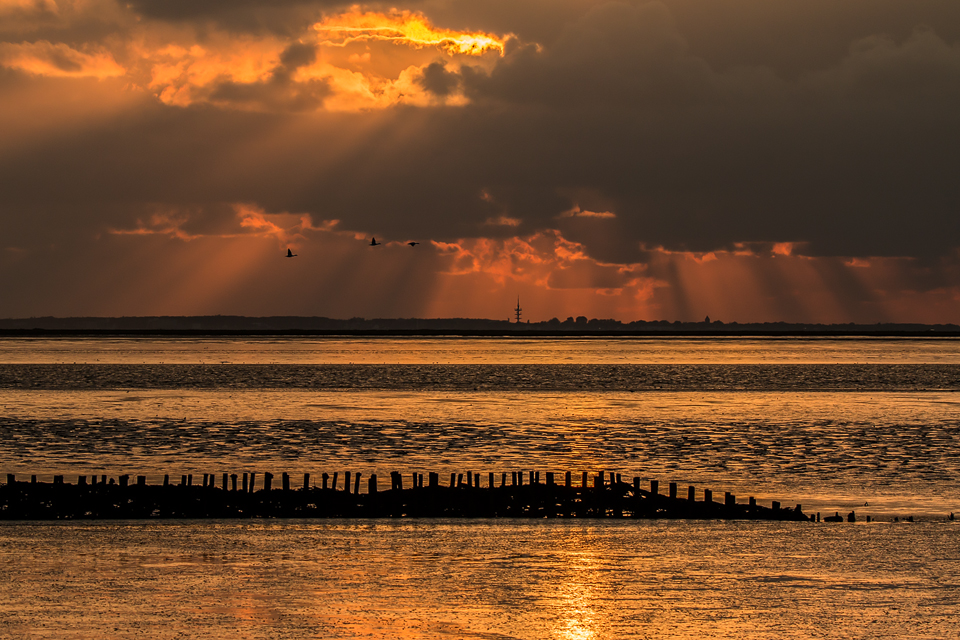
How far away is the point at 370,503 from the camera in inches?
1161

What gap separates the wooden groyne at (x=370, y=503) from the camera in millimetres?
28625

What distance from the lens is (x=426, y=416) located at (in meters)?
68.1

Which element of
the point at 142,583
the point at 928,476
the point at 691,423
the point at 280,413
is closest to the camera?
the point at 142,583

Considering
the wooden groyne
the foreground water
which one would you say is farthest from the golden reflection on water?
the wooden groyne

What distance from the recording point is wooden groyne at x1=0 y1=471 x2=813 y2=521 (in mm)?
28625

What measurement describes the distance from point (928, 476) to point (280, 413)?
144ft

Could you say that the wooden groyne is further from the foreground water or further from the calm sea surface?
the foreground water

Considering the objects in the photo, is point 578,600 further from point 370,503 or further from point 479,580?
point 370,503

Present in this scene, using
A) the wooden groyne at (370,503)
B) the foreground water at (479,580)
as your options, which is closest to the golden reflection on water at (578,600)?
the foreground water at (479,580)

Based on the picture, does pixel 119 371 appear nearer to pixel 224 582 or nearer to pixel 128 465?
pixel 128 465

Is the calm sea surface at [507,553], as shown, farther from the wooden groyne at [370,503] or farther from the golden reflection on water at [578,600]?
the wooden groyne at [370,503]

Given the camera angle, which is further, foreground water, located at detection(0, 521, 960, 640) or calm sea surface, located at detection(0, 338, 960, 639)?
calm sea surface, located at detection(0, 338, 960, 639)

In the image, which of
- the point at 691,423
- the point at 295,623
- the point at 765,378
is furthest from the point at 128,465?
the point at 765,378

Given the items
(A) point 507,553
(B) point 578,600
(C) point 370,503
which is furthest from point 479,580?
(C) point 370,503
